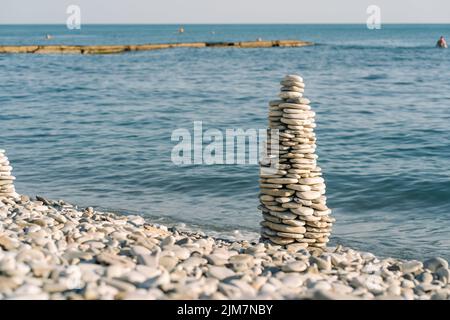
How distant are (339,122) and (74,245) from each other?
20.7 m

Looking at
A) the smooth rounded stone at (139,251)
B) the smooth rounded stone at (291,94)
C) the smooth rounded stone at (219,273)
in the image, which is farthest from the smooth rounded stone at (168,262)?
the smooth rounded stone at (291,94)

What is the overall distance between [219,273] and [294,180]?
381 cm

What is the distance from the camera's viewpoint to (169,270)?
22.7 feet

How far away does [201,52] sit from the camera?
246 feet

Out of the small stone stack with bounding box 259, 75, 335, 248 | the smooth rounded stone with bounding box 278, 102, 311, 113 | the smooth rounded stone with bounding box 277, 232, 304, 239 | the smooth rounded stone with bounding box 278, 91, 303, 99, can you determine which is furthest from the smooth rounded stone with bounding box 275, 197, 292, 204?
the smooth rounded stone with bounding box 278, 91, 303, 99

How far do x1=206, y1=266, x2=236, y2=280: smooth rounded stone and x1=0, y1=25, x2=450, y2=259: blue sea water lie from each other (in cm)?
601

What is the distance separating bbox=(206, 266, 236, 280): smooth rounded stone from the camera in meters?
6.94

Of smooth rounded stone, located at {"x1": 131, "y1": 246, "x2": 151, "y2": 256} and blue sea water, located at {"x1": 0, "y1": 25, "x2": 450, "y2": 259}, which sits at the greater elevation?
smooth rounded stone, located at {"x1": 131, "y1": 246, "x2": 151, "y2": 256}

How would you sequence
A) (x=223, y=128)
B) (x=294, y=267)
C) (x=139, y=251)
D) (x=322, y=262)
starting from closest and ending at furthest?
1. (x=139, y=251)
2. (x=294, y=267)
3. (x=322, y=262)
4. (x=223, y=128)

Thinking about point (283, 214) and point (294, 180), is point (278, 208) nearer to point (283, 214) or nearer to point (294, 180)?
point (283, 214)

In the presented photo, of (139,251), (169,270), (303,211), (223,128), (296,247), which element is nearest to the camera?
(169,270)

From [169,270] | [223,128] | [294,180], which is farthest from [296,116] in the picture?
[223,128]

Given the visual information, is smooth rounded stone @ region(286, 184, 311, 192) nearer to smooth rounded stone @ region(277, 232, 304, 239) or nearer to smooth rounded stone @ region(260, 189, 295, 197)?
smooth rounded stone @ region(260, 189, 295, 197)
